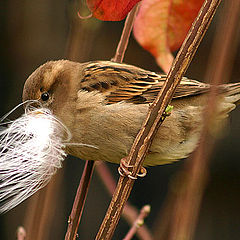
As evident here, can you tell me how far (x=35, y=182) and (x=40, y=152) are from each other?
132mm

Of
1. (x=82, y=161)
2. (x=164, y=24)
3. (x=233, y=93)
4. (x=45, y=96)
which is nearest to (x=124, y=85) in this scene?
(x=45, y=96)

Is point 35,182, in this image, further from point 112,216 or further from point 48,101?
point 48,101

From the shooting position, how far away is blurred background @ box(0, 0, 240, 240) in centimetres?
452

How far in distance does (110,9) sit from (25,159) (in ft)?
2.17

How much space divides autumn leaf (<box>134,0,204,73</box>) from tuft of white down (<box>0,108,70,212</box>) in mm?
526

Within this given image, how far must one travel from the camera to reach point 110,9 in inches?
57.6

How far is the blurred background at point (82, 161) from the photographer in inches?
178

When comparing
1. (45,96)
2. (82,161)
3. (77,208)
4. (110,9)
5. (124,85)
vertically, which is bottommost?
(77,208)

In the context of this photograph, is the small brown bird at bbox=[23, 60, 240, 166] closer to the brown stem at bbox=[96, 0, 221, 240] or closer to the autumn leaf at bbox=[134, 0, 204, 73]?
the autumn leaf at bbox=[134, 0, 204, 73]

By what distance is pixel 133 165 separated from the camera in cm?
159

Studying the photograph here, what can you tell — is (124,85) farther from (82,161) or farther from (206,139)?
(82,161)

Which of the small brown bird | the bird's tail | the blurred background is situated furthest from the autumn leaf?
the blurred background

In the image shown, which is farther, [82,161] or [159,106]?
[82,161]

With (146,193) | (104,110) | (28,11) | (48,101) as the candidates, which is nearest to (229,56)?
(104,110)
